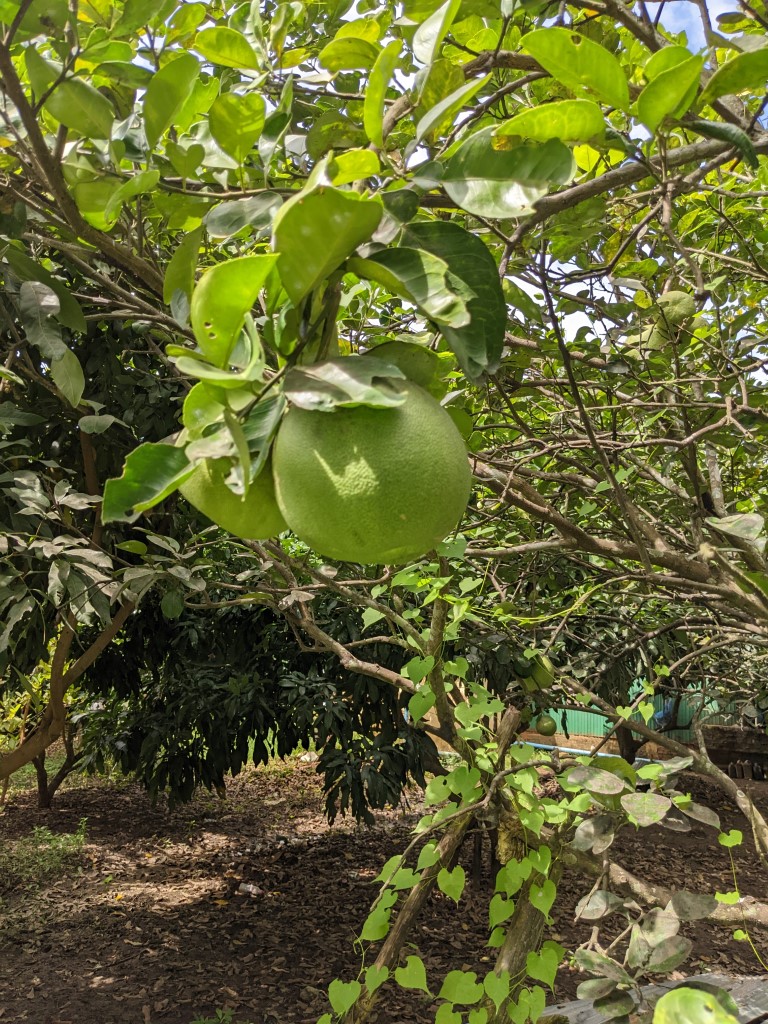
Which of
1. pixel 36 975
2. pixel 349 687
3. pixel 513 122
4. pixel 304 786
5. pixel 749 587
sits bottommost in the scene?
pixel 304 786

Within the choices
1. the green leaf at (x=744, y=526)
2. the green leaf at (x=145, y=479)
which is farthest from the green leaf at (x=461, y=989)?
the green leaf at (x=145, y=479)

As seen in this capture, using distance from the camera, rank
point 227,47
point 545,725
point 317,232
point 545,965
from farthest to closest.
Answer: point 545,725 < point 545,965 < point 227,47 < point 317,232

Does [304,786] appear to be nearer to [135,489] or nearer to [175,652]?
[175,652]

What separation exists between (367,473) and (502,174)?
27 centimetres

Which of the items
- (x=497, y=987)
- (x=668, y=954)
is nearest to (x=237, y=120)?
(x=668, y=954)

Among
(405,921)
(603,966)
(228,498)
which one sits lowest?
(405,921)

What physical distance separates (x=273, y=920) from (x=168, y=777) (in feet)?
3.66

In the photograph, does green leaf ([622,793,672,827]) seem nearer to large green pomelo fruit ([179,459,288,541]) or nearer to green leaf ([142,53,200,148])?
large green pomelo fruit ([179,459,288,541])

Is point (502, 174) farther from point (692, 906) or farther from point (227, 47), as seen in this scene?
point (692, 906)

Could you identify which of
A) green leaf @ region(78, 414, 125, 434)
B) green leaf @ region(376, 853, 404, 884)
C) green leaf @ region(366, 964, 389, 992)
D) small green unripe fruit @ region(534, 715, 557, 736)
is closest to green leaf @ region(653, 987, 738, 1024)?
green leaf @ region(376, 853, 404, 884)

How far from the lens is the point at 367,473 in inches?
23.9

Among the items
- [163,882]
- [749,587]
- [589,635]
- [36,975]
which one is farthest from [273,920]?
[749,587]

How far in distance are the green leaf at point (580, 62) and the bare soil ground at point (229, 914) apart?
4.00 metres

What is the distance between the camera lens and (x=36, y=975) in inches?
160
